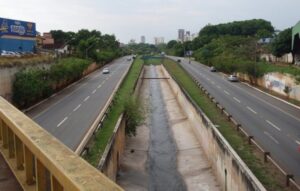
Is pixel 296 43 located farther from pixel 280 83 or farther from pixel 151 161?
pixel 151 161

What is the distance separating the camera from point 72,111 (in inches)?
1564

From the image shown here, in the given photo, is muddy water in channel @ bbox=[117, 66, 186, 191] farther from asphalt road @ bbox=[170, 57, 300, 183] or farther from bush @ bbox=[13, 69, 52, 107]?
bush @ bbox=[13, 69, 52, 107]

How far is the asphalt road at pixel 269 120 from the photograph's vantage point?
975 inches

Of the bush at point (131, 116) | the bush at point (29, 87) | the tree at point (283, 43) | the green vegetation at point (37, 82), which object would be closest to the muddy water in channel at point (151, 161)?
the bush at point (131, 116)

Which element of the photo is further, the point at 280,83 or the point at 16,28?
the point at 16,28

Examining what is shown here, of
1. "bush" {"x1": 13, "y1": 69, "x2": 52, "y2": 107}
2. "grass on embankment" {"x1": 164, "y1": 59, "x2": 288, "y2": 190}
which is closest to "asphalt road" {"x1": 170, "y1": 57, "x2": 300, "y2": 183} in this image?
"grass on embankment" {"x1": 164, "y1": 59, "x2": 288, "y2": 190}

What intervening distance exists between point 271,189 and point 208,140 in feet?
45.4

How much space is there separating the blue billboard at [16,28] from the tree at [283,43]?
40220mm

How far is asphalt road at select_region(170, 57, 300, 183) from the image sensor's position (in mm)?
24770

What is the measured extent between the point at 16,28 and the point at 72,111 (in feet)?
78.8

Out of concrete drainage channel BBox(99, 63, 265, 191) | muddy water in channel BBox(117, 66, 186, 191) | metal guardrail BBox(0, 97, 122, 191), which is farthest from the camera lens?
muddy water in channel BBox(117, 66, 186, 191)

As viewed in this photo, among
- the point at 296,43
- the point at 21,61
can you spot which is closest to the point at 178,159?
the point at 21,61

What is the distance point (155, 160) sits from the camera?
32.2 metres

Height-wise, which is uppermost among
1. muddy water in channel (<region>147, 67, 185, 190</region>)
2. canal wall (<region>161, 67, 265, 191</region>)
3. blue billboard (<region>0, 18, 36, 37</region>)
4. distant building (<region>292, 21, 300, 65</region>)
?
blue billboard (<region>0, 18, 36, 37</region>)
